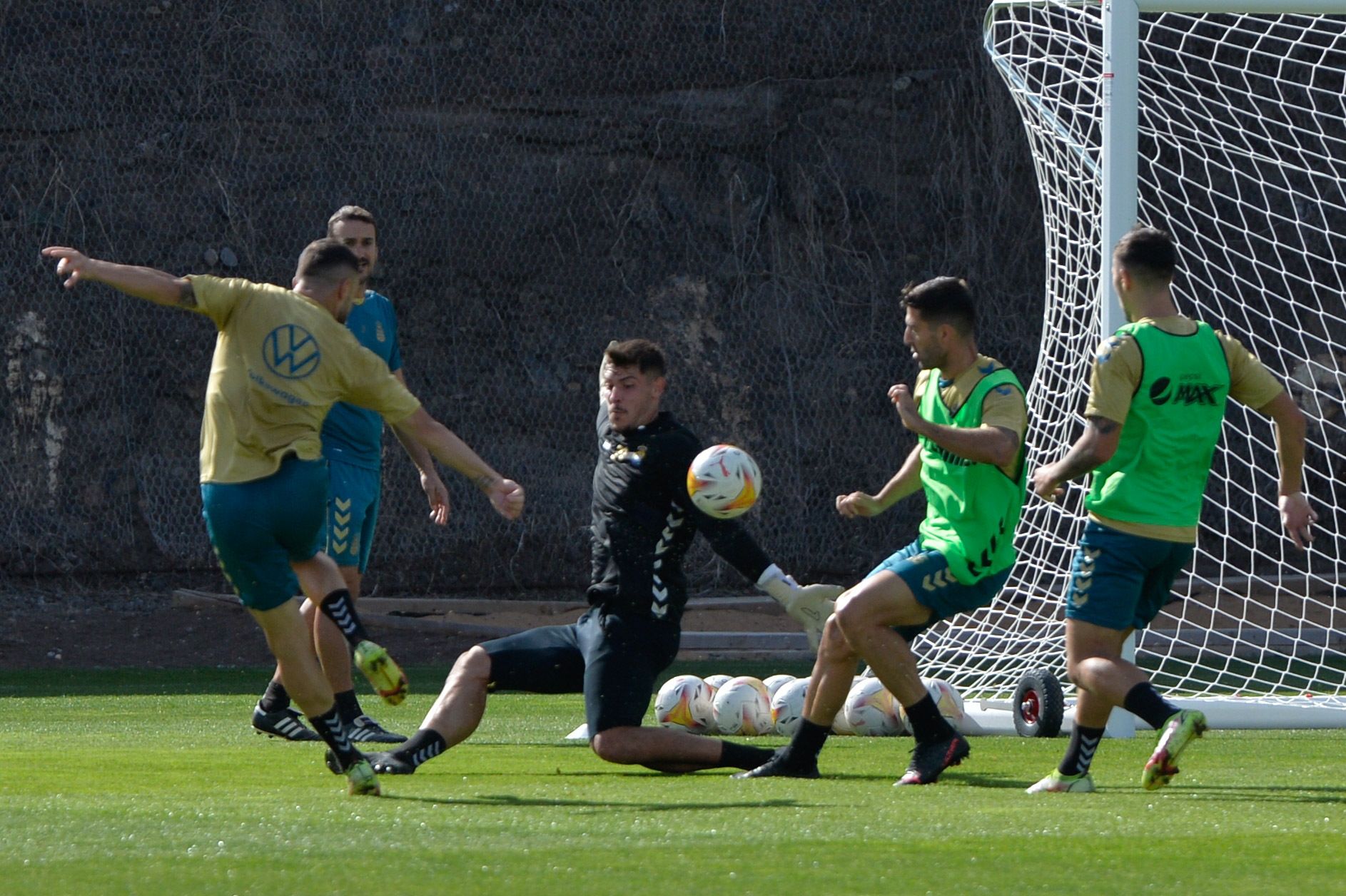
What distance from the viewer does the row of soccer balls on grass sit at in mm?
7367

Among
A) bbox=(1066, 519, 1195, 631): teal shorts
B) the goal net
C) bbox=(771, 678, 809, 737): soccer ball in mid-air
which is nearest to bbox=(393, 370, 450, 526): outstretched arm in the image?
bbox=(771, 678, 809, 737): soccer ball in mid-air

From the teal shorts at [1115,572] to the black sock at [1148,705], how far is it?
201mm

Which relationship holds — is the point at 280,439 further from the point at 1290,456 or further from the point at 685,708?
the point at 1290,456

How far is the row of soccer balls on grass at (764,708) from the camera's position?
24.2 feet

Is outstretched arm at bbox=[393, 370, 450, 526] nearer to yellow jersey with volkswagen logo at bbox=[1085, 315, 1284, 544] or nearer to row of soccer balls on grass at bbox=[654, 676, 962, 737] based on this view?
row of soccer balls on grass at bbox=[654, 676, 962, 737]

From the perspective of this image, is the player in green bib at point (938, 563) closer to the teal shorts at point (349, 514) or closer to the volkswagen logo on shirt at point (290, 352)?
the volkswagen logo on shirt at point (290, 352)

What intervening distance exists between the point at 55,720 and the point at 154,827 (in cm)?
409

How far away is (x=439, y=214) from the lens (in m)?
A: 15.7

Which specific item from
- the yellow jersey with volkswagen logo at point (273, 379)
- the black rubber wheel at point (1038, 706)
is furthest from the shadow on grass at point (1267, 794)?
the yellow jersey with volkswagen logo at point (273, 379)

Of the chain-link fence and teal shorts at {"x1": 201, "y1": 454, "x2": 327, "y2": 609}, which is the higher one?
the chain-link fence

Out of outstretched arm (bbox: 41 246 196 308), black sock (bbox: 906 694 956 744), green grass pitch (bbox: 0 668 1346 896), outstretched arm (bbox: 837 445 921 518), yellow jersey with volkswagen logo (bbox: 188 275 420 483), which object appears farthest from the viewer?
outstretched arm (bbox: 837 445 921 518)

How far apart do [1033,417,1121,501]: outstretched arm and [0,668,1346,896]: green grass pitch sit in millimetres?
941

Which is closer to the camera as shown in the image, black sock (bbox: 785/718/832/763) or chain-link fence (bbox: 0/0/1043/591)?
black sock (bbox: 785/718/832/763)

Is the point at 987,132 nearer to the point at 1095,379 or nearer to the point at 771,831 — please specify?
the point at 1095,379
